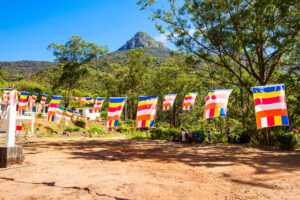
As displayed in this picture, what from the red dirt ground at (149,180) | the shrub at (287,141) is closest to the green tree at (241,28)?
the shrub at (287,141)

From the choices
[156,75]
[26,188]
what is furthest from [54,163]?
[156,75]

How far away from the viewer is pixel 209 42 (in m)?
15.6

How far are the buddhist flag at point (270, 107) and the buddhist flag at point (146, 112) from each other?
4.25 meters

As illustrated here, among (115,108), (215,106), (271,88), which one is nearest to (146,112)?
(115,108)

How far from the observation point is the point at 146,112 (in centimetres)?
1186

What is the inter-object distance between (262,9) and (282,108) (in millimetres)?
6750

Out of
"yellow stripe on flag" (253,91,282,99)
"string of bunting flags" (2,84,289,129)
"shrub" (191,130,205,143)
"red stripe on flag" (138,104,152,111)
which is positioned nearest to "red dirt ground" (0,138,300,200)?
"string of bunting flags" (2,84,289,129)

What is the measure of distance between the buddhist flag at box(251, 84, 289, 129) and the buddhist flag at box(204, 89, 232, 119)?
3010mm

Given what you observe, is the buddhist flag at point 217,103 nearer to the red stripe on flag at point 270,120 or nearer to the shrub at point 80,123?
the red stripe on flag at point 270,120

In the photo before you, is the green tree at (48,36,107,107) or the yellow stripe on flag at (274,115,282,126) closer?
the yellow stripe on flag at (274,115,282,126)

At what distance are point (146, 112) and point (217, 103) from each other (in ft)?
10.1

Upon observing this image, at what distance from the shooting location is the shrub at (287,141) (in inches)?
526

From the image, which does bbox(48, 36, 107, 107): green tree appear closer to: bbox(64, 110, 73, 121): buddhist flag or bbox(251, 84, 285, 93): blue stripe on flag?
bbox(64, 110, 73, 121): buddhist flag

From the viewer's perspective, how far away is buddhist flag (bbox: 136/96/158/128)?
11602 millimetres
